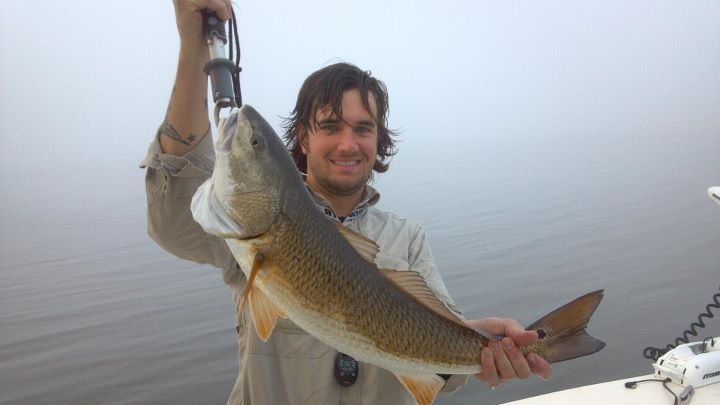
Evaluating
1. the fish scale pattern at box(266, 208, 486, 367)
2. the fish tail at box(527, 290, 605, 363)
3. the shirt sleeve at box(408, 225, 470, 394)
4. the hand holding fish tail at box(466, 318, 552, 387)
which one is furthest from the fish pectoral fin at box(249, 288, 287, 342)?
the fish tail at box(527, 290, 605, 363)

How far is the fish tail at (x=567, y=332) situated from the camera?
2311 mm

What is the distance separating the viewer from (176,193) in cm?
256

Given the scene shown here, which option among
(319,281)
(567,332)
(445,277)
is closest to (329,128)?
(319,281)

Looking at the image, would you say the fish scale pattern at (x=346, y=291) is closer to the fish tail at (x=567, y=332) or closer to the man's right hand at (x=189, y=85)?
the fish tail at (x=567, y=332)

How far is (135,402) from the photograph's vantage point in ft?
27.4

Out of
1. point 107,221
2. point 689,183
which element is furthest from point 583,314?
point 689,183

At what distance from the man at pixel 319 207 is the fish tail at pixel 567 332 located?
2.8 inches

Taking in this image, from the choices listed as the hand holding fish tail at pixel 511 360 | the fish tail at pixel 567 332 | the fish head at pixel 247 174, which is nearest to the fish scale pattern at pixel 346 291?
the fish head at pixel 247 174

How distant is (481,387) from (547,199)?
19.5m

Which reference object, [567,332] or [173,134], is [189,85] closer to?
[173,134]

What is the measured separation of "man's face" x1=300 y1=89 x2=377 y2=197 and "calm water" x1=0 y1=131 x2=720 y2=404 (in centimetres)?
570

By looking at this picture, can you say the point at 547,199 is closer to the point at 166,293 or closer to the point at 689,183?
the point at 689,183

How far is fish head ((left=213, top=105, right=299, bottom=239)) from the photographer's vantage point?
2.21 m

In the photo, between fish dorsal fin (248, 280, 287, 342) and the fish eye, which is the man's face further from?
fish dorsal fin (248, 280, 287, 342)
